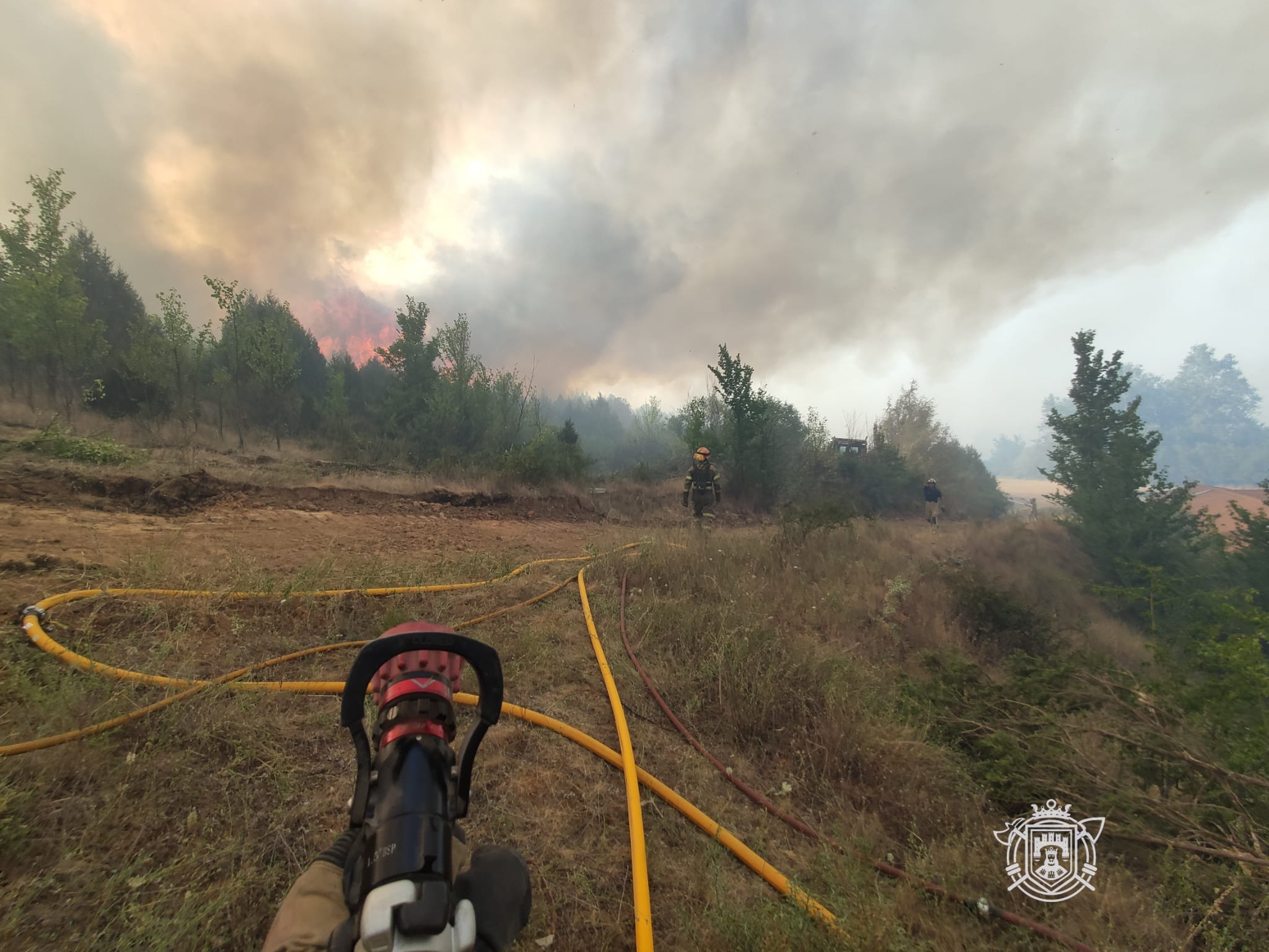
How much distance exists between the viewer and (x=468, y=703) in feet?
9.18

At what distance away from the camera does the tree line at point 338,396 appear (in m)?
14.3

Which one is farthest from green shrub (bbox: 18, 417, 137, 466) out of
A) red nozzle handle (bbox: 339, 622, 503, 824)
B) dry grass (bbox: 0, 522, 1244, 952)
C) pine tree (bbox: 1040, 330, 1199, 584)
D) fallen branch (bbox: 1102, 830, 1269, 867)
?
pine tree (bbox: 1040, 330, 1199, 584)

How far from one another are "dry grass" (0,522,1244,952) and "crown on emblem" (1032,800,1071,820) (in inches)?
8.6

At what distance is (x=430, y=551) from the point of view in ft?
21.0

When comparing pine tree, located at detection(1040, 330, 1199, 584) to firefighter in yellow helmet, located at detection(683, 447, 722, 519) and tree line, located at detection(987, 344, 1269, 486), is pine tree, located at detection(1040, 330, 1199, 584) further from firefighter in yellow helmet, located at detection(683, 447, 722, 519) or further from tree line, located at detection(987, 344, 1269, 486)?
tree line, located at detection(987, 344, 1269, 486)

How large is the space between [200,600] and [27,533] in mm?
2588

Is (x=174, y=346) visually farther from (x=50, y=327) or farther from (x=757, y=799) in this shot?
(x=757, y=799)

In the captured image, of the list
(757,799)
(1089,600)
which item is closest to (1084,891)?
(757,799)

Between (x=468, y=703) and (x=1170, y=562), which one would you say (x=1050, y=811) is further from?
(x=1170, y=562)

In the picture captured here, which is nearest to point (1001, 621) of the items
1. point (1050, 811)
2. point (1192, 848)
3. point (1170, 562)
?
point (1050, 811)

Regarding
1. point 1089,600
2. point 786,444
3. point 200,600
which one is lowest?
point 1089,600

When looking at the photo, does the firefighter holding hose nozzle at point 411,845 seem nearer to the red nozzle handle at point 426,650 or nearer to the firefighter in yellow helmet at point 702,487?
the red nozzle handle at point 426,650

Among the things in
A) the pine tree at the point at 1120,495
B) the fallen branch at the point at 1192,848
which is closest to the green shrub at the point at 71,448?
the fallen branch at the point at 1192,848

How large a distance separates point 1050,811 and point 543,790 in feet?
9.06
